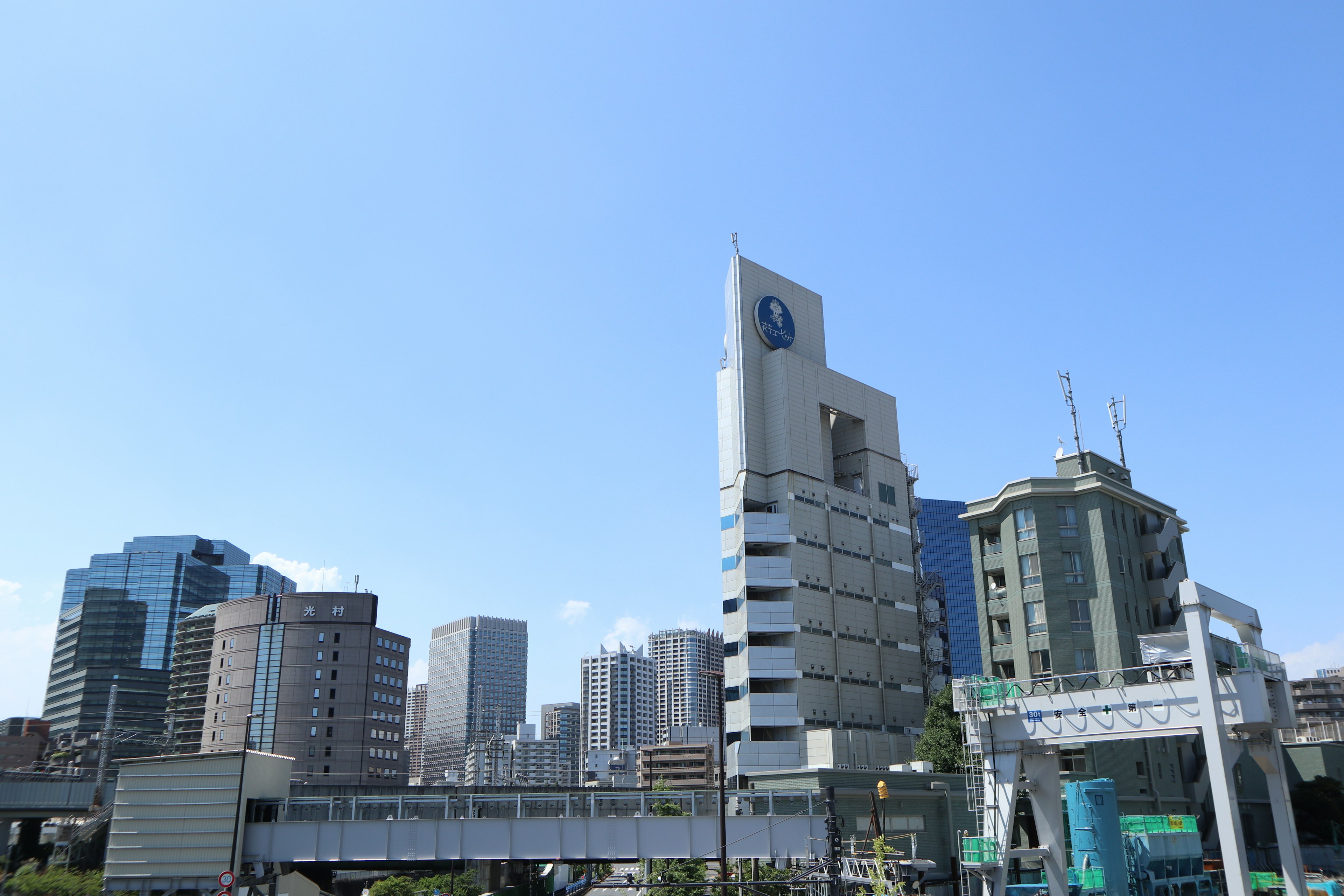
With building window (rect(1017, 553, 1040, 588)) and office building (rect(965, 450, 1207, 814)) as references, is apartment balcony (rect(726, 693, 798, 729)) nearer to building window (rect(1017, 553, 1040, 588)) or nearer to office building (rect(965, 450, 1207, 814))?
office building (rect(965, 450, 1207, 814))

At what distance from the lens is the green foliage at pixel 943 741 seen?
81.6 meters

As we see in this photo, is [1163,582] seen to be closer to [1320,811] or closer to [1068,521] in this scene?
[1068,521]

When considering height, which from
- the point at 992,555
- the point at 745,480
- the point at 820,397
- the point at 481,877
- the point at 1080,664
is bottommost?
the point at 481,877

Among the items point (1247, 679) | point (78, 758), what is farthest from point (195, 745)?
point (1247, 679)

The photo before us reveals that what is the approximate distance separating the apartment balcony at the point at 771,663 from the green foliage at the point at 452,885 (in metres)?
36.3

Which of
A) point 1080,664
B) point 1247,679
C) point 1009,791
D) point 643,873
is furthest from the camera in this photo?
point 1080,664

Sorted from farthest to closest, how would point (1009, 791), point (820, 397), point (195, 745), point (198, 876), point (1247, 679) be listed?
point (195, 745), point (820, 397), point (198, 876), point (1009, 791), point (1247, 679)

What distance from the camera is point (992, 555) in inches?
3378

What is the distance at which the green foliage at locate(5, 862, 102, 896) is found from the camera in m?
53.2

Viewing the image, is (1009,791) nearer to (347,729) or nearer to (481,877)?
(481,877)

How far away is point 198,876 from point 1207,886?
6070cm

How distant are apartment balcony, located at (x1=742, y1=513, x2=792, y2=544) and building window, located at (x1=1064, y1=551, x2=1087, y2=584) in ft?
87.4

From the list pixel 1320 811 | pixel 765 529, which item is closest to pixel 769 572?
pixel 765 529

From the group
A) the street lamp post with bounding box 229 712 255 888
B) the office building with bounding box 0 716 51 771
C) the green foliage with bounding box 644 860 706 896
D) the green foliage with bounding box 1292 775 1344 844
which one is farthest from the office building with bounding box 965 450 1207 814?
the office building with bounding box 0 716 51 771
